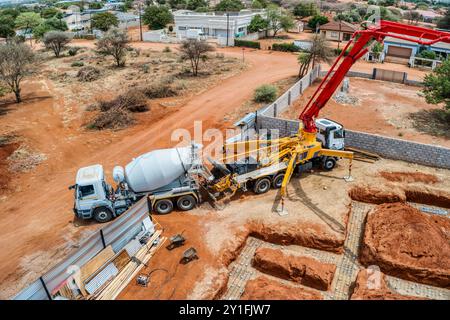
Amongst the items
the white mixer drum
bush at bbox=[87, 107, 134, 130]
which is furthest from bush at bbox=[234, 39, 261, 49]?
the white mixer drum

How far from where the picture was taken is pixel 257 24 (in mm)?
58312

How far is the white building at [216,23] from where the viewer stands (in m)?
56.5

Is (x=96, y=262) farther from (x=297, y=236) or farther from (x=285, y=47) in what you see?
(x=285, y=47)

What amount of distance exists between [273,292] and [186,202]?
6279mm

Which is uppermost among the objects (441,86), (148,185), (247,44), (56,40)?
(56,40)

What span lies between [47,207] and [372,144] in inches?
710

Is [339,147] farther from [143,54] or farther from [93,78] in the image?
[143,54]

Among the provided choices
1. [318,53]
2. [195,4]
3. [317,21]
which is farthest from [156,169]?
[195,4]

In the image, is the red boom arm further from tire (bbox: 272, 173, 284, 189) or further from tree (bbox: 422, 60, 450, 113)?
tree (bbox: 422, 60, 450, 113)

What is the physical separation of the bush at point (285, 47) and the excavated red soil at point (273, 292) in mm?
43363

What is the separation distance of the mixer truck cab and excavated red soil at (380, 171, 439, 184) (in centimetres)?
1358

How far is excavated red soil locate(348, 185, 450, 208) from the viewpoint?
17.0 m

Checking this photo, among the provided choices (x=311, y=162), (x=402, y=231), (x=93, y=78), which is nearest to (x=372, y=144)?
(x=311, y=162)

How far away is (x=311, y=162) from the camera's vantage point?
19.5m
